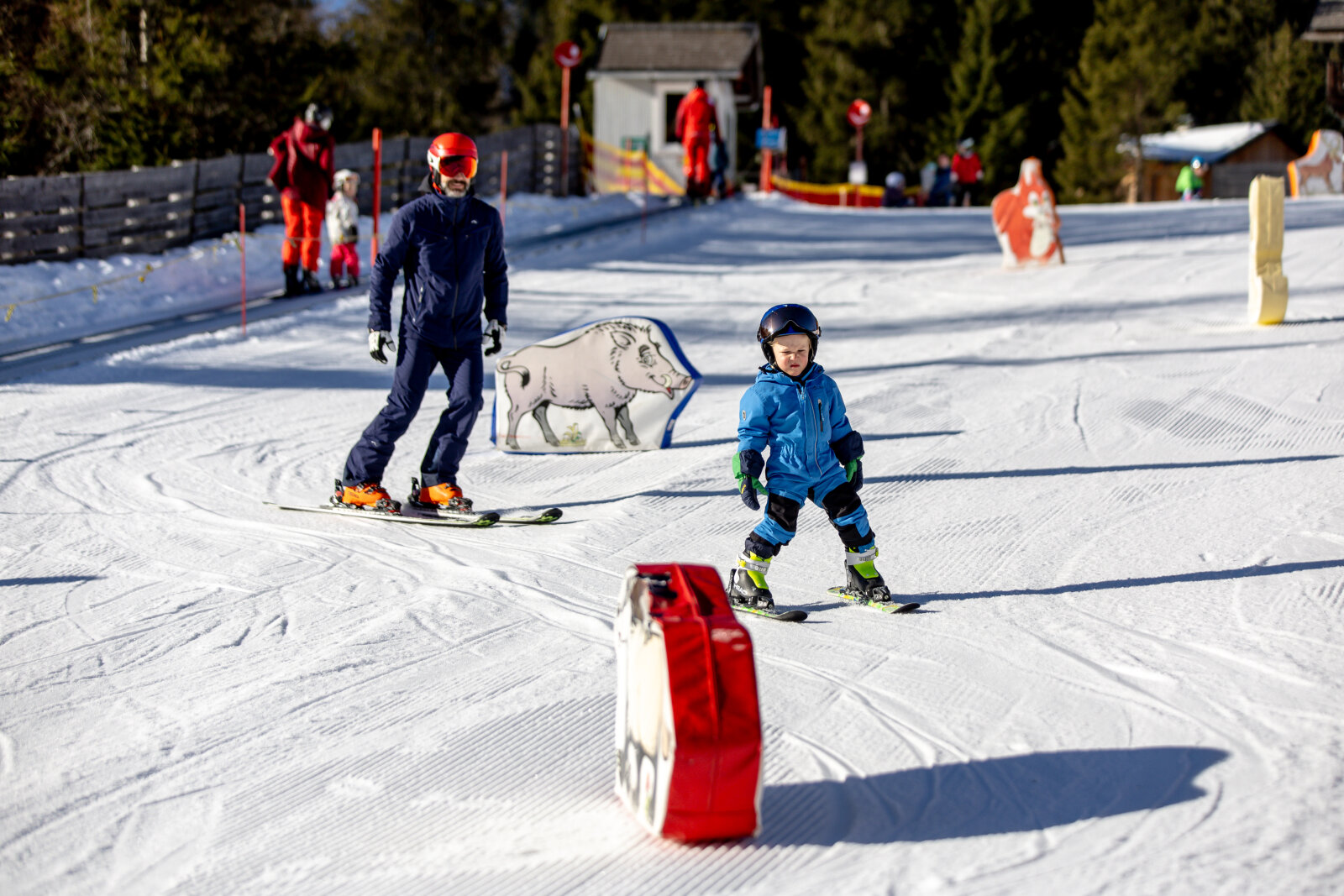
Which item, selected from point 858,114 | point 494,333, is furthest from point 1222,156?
point 494,333

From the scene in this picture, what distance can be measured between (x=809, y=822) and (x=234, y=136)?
18.2 meters

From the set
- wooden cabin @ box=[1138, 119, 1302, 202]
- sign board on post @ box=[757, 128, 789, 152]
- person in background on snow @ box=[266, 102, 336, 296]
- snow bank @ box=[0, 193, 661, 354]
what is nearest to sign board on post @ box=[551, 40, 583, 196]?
sign board on post @ box=[757, 128, 789, 152]

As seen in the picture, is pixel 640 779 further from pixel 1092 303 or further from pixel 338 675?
pixel 1092 303

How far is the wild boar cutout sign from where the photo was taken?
7.52m

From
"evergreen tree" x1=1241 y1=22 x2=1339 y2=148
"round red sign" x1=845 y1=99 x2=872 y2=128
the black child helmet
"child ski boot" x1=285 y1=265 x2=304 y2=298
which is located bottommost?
the black child helmet

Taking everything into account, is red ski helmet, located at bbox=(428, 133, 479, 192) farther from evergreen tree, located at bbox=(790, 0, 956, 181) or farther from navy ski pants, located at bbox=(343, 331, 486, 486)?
evergreen tree, located at bbox=(790, 0, 956, 181)

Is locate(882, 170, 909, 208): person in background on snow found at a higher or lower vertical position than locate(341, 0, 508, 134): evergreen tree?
lower

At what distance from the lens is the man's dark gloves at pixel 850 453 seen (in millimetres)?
4512

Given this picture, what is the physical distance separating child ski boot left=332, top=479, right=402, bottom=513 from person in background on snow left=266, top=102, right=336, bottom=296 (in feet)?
22.7

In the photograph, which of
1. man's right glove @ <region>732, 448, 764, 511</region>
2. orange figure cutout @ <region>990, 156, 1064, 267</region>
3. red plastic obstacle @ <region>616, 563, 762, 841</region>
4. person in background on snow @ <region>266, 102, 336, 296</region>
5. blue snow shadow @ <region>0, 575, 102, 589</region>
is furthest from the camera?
orange figure cutout @ <region>990, 156, 1064, 267</region>

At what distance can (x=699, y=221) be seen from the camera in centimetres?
2120

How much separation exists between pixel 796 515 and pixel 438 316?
2.22m

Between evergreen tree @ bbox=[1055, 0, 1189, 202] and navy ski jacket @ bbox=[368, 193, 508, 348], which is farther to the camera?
evergreen tree @ bbox=[1055, 0, 1189, 202]

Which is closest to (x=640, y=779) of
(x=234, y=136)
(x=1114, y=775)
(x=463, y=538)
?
(x=1114, y=775)
